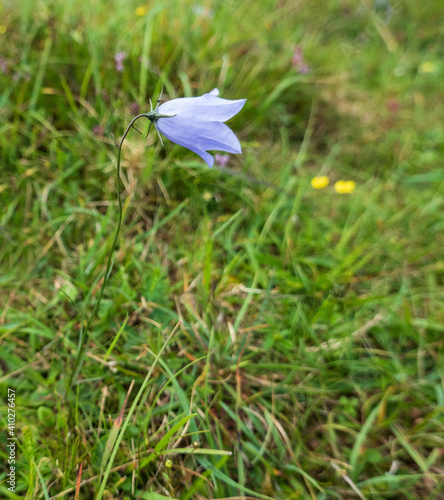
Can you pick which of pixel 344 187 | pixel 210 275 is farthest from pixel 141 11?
pixel 210 275

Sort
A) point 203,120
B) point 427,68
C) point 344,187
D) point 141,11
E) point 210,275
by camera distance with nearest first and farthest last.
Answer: point 203,120 → point 210,275 → point 344,187 → point 141,11 → point 427,68

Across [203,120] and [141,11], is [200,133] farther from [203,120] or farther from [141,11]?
[141,11]

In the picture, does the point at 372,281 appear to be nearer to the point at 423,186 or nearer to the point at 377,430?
the point at 377,430

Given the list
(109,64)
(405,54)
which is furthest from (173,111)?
(405,54)

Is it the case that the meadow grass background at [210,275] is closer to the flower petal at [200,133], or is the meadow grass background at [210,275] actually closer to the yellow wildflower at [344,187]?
the yellow wildflower at [344,187]

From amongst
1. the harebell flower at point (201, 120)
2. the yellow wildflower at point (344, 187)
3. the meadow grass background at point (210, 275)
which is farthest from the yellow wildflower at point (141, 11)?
the harebell flower at point (201, 120)

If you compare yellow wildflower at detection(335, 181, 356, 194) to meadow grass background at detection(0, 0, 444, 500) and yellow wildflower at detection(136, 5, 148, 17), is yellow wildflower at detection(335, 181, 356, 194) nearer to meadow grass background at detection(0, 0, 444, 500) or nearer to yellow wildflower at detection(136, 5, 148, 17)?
meadow grass background at detection(0, 0, 444, 500)
